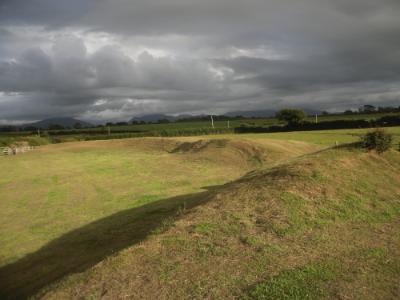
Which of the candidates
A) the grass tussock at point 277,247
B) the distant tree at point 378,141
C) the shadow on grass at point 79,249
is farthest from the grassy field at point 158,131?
the grass tussock at point 277,247

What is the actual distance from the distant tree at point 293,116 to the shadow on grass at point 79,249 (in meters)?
61.4

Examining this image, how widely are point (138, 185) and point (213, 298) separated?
1634cm

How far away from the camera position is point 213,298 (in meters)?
5.32

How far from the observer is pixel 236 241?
7121 millimetres

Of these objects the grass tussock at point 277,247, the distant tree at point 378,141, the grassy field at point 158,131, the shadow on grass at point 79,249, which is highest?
the grassy field at point 158,131

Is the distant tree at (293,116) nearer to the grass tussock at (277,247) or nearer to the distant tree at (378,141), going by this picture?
the distant tree at (378,141)

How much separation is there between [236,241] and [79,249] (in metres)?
5.93

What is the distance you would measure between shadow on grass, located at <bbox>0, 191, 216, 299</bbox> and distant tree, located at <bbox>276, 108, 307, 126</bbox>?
61.4 m

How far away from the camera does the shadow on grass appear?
8.74 metres

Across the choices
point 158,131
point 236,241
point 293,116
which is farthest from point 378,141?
point 293,116

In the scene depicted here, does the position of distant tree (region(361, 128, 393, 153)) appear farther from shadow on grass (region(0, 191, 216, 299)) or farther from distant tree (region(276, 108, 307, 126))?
distant tree (region(276, 108, 307, 126))

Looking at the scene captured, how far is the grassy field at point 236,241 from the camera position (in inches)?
224

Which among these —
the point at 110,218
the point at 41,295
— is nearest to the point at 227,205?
→ the point at 41,295

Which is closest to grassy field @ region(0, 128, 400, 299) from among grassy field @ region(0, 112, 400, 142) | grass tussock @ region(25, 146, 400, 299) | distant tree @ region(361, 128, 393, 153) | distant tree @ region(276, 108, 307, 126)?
grass tussock @ region(25, 146, 400, 299)
